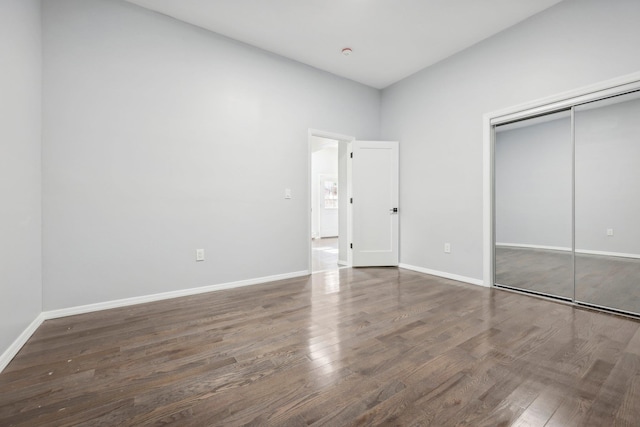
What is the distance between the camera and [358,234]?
181 inches

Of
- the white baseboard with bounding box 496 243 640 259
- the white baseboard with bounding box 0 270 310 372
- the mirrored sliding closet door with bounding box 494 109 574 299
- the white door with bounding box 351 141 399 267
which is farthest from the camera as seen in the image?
the white door with bounding box 351 141 399 267

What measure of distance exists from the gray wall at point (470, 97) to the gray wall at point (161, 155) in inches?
67.4

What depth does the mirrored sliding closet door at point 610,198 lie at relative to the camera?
2.57m

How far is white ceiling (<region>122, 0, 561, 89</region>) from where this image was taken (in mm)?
2840

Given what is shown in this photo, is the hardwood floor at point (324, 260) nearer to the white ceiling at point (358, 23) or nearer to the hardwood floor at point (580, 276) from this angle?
the hardwood floor at point (580, 276)

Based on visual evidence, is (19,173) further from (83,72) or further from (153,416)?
(153,416)

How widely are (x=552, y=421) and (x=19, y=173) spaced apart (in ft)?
11.9

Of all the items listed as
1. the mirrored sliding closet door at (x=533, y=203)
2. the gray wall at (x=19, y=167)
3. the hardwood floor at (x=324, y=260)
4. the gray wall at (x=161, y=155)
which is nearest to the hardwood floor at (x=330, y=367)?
the gray wall at (x=19, y=167)

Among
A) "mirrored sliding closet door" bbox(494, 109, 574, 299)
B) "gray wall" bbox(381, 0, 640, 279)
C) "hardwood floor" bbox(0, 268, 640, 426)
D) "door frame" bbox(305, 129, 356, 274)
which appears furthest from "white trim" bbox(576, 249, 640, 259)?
"door frame" bbox(305, 129, 356, 274)

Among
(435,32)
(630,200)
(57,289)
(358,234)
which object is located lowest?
(57,289)

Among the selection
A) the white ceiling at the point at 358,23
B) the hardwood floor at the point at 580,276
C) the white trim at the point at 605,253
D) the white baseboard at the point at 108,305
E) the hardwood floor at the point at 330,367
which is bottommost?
the hardwood floor at the point at 330,367

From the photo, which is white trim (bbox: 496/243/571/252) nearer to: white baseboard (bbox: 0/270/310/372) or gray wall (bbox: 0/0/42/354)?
white baseboard (bbox: 0/270/310/372)

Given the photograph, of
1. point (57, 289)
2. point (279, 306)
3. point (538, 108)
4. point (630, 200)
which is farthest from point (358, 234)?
point (57, 289)

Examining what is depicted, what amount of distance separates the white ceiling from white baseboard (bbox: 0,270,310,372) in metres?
3.09
